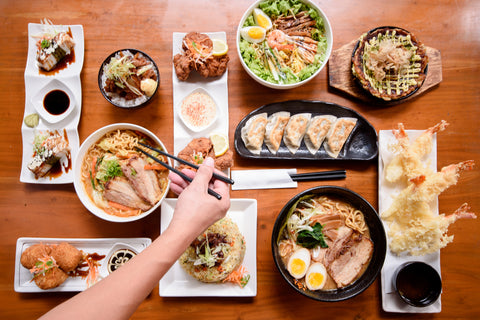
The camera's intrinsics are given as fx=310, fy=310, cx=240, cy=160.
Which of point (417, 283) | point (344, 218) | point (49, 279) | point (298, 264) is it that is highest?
point (344, 218)

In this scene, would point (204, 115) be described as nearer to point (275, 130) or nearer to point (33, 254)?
point (275, 130)

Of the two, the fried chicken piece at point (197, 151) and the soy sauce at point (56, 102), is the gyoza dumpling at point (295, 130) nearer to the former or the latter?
the fried chicken piece at point (197, 151)

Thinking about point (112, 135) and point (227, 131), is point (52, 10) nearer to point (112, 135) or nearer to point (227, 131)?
point (112, 135)

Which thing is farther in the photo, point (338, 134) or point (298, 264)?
point (338, 134)

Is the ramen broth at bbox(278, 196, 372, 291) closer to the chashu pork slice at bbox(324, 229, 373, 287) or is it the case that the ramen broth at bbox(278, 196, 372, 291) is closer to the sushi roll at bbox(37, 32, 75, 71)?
the chashu pork slice at bbox(324, 229, 373, 287)

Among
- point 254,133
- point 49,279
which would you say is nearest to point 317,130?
point 254,133

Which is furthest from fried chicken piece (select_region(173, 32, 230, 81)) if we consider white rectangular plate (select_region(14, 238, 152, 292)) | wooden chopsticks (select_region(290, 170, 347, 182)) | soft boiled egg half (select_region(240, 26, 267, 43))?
white rectangular plate (select_region(14, 238, 152, 292))
